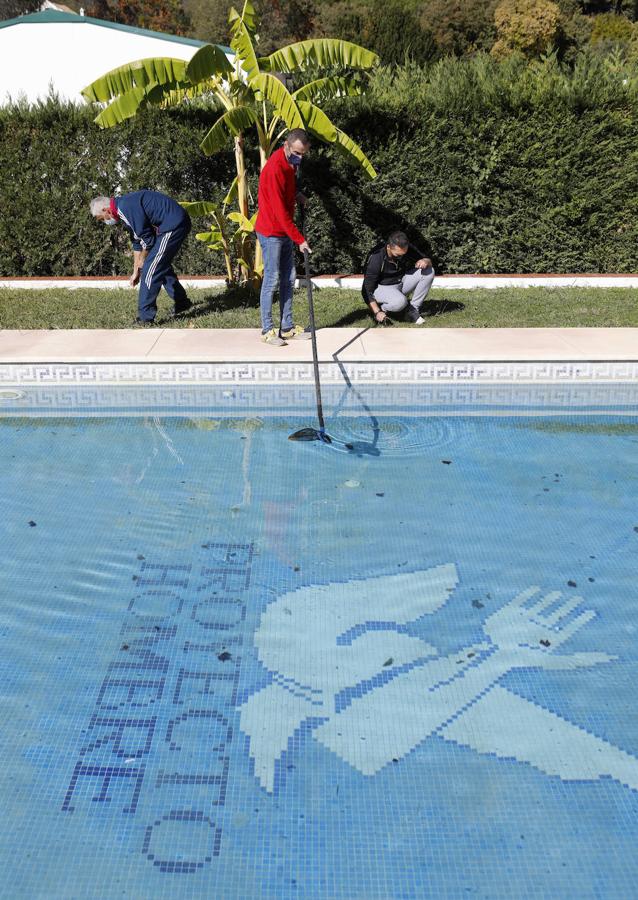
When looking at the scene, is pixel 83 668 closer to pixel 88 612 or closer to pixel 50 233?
pixel 88 612

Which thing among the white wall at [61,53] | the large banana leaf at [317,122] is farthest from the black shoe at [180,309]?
the white wall at [61,53]

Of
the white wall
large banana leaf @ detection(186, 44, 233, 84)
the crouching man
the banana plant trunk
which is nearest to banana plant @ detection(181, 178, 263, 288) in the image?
the banana plant trunk

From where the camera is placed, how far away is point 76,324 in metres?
9.27

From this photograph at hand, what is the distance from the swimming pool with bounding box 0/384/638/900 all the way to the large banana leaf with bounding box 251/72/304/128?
4.57m

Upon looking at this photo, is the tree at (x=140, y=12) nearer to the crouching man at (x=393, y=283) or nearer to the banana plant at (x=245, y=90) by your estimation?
the banana plant at (x=245, y=90)

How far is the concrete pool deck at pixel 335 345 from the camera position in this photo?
25.1 ft

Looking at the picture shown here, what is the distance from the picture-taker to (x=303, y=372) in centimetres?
756

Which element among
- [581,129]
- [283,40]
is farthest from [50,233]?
[283,40]

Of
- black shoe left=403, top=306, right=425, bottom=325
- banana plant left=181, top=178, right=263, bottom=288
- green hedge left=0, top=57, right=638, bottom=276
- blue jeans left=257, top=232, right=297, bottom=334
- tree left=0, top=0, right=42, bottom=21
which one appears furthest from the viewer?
tree left=0, top=0, right=42, bottom=21

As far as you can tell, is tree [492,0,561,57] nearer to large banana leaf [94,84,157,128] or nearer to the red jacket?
large banana leaf [94,84,157,128]

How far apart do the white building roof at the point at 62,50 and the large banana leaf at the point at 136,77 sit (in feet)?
43.7

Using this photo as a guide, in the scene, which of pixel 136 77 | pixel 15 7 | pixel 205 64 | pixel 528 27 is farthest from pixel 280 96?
pixel 15 7

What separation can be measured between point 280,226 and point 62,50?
56.5ft

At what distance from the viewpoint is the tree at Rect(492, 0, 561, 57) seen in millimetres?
44469
